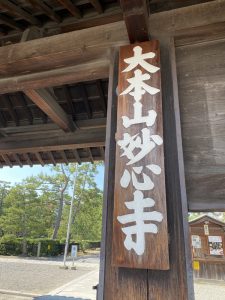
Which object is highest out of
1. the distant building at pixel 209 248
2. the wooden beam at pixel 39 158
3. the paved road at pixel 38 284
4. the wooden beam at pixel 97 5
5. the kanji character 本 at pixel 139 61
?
the wooden beam at pixel 97 5

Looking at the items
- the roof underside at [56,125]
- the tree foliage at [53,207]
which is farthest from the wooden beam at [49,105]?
the tree foliage at [53,207]

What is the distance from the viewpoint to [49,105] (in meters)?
3.00

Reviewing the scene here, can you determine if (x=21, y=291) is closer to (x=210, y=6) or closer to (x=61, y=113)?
(x=61, y=113)

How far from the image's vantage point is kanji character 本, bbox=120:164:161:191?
1.45m

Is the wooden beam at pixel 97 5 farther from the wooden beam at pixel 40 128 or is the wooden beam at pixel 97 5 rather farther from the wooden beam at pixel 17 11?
the wooden beam at pixel 40 128

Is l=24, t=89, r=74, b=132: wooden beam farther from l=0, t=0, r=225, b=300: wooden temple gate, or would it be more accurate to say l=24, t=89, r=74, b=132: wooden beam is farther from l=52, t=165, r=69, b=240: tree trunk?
l=52, t=165, r=69, b=240: tree trunk

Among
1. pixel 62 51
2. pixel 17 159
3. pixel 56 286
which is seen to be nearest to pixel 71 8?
pixel 62 51

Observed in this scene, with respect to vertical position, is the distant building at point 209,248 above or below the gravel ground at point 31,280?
above

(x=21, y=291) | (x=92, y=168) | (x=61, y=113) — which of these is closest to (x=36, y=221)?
(x=92, y=168)

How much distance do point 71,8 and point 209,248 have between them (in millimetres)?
12881

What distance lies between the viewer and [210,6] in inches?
76.9

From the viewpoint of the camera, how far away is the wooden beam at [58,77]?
217cm

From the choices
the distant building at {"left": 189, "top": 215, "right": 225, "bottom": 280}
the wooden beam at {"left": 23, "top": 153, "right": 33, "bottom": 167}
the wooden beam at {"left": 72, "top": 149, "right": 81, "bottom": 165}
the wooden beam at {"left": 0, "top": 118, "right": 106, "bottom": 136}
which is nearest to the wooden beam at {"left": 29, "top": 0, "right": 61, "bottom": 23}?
the wooden beam at {"left": 0, "top": 118, "right": 106, "bottom": 136}

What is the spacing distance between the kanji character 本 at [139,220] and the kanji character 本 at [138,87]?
27.5 inches
